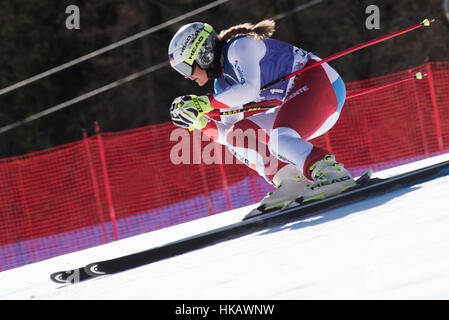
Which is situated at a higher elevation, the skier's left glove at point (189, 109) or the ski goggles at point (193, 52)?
the ski goggles at point (193, 52)

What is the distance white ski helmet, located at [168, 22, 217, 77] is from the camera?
3811 mm

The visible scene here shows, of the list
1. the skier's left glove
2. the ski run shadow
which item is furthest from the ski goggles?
the ski run shadow

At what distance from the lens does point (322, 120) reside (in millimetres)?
3883

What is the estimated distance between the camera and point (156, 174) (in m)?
10.0

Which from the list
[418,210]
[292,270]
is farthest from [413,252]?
[418,210]

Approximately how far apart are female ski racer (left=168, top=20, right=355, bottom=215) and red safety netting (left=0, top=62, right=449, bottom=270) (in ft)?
13.5

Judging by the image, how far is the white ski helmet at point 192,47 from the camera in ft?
12.5

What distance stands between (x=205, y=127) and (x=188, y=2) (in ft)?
50.5

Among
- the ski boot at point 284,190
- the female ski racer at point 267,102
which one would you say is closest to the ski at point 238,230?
the female ski racer at point 267,102

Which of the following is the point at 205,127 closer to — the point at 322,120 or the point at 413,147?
the point at 322,120

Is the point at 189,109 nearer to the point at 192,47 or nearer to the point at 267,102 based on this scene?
the point at 192,47

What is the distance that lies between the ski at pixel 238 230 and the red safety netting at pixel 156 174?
4647mm

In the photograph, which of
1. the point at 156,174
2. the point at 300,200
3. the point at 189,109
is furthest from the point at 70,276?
the point at 156,174

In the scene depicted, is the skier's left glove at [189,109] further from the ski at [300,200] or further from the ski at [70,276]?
the ski at [70,276]
